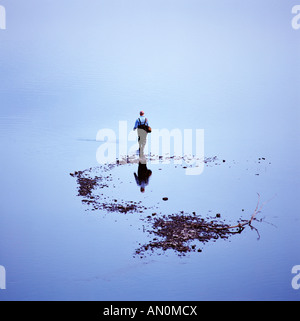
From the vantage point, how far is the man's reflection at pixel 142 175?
13.2 m

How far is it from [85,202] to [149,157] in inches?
161

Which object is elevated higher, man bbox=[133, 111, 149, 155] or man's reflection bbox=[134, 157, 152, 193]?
man bbox=[133, 111, 149, 155]

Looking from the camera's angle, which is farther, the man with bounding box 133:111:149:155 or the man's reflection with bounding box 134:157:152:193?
the man with bounding box 133:111:149:155

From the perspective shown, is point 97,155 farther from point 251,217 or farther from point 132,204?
point 251,217

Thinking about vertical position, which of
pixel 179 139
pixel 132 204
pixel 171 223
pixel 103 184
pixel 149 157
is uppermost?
pixel 179 139

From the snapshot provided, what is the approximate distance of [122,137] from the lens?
1708cm

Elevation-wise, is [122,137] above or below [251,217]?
above

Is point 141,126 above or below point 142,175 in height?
above

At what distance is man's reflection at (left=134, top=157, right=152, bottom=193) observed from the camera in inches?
519

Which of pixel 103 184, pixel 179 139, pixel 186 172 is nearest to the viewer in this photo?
pixel 103 184

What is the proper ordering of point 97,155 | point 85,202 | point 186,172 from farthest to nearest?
point 97,155 → point 186,172 → point 85,202

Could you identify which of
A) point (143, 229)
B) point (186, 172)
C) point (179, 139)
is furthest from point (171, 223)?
point (179, 139)

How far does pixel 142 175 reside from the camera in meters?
13.9

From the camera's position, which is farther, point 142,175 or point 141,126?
point 141,126
